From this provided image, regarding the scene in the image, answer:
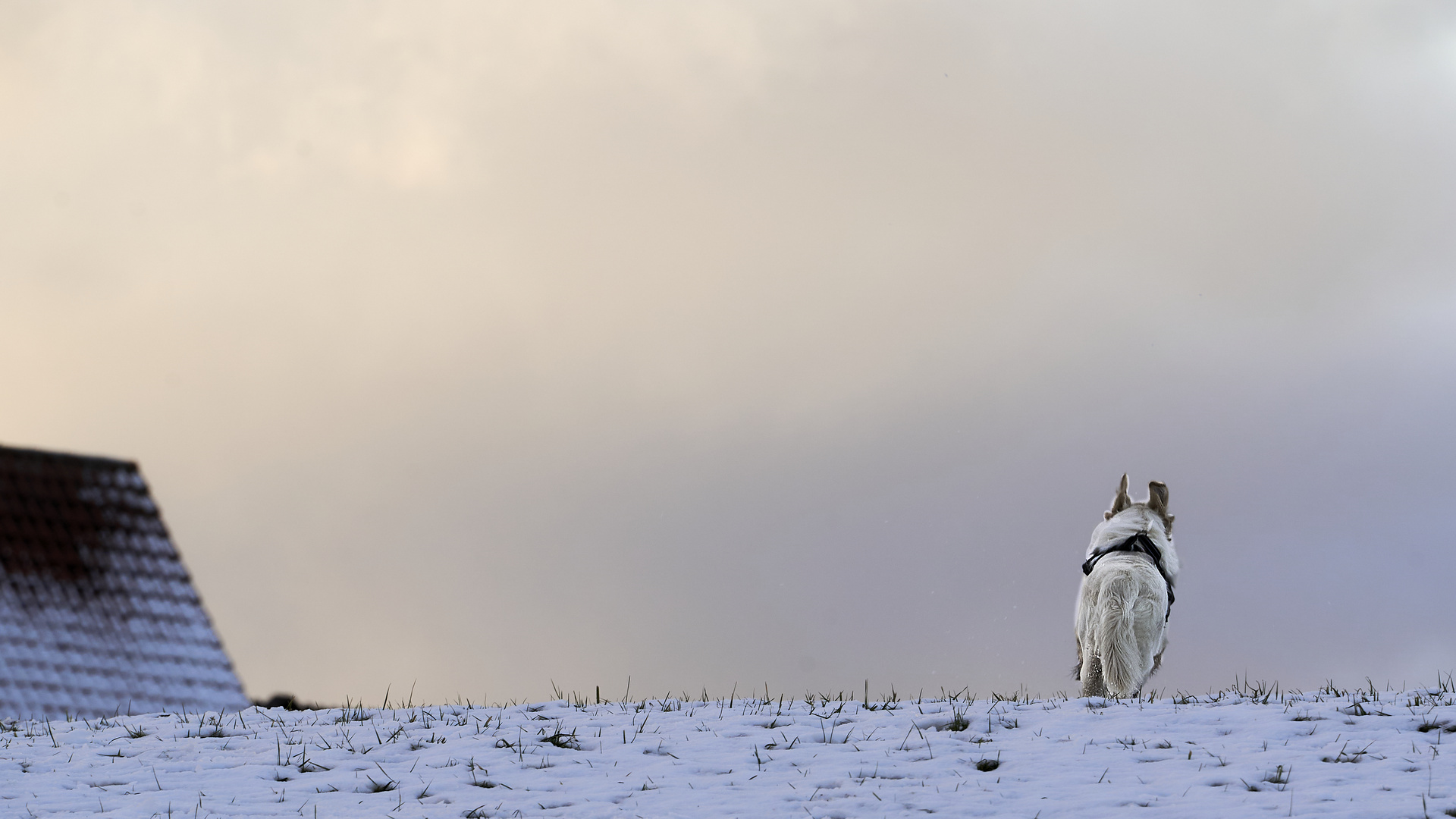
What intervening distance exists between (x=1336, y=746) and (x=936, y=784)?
2365 mm

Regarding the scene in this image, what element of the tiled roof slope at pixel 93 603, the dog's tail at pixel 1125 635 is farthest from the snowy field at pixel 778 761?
the tiled roof slope at pixel 93 603

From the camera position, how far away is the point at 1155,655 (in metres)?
11.6

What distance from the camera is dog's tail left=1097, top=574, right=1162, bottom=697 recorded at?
36.8ft

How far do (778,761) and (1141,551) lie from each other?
19.4 ft

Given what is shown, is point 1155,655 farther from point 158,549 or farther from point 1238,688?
point 158,549

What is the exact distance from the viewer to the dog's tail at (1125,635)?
11211 mm

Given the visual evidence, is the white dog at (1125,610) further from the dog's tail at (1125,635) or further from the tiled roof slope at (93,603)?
the tiled roof slope at (93,603)

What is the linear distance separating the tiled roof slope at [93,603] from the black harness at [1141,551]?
993 cm

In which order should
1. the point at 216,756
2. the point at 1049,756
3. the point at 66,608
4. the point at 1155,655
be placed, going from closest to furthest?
the point at 1049,756, the point at 216,756, the point at 1155,655, the point at 66,608

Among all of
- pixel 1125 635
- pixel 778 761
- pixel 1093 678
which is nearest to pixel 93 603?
pixel 778 761

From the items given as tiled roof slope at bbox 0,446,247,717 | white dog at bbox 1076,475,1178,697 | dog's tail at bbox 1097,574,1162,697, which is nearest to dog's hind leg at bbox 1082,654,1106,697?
white dog at bbox 1076,475,1178,697

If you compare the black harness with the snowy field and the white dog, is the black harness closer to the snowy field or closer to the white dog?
the white dog

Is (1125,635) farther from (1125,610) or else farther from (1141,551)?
(1141,551)

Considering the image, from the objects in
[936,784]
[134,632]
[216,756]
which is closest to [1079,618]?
[936,784]
